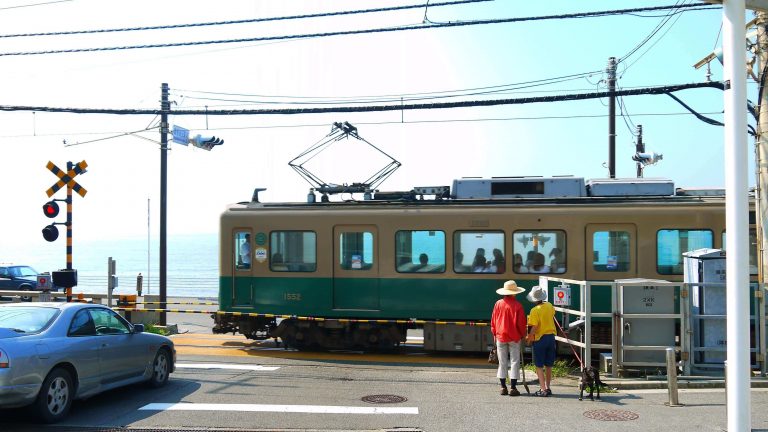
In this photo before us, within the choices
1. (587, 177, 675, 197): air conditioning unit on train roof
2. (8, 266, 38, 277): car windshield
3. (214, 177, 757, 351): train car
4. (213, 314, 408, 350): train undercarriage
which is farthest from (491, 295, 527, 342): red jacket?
(8, 266, 38, 277): car windshield

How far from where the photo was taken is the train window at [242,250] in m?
14.4

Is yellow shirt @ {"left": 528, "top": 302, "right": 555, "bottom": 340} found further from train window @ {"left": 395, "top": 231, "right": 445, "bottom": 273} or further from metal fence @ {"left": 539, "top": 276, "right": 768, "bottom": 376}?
train window @ {"left": 395, "top": 231, "right": 445, "bottom": 273}

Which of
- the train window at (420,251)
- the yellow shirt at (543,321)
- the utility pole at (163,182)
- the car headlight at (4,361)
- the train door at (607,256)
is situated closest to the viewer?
the car headlight at (4,361)

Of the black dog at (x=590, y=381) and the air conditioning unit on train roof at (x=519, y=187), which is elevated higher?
the air conditioning unit on train roof at (x=519, y=187)

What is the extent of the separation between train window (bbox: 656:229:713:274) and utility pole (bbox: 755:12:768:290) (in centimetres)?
178

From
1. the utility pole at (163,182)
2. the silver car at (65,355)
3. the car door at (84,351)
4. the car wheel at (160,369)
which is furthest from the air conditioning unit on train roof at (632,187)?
the utility pole at (163,182)

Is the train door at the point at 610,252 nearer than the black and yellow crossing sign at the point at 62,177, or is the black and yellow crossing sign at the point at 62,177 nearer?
the train door at the point at 610,252

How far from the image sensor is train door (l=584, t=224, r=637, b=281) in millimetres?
12797

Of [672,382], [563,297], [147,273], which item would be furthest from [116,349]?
[147,273]

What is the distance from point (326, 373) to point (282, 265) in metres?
3.24

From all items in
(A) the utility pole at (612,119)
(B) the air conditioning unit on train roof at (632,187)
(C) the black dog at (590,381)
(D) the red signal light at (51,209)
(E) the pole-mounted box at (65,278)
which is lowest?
(C) the black dog at (590,381)

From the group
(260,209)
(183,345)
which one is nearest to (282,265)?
(260,209)

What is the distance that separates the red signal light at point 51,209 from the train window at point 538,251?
956 cm

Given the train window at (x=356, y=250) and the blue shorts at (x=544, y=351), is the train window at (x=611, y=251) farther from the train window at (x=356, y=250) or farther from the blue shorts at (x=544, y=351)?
the train window at (x=356, y=250)
